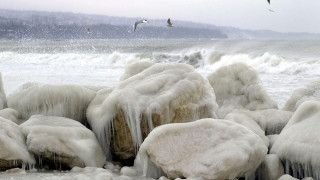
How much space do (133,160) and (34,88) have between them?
6.22 ft

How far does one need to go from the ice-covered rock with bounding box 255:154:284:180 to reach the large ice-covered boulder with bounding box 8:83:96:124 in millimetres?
2715

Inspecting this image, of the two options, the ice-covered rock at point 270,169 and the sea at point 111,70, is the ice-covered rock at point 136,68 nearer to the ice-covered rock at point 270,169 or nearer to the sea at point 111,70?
the sea at point 111,70

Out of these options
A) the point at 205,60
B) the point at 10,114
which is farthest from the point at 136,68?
the point at 205,60

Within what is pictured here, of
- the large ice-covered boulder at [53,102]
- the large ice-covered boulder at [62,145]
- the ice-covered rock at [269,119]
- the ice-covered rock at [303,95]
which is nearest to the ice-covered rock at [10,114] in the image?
the large ice-covered boulder at [53,102]

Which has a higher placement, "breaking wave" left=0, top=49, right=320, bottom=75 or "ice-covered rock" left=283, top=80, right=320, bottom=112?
"ice-covered rock" left=283, top=80, right=320, bottom=112

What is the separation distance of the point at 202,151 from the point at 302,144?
1.07m

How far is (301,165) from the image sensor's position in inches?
187

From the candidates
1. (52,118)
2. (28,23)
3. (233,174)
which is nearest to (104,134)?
(52,118)

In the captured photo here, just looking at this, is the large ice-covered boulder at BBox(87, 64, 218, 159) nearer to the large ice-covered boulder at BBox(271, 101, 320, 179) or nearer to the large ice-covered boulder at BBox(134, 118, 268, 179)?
the large ice-covered boulder at BBox(134, 118, 268, 179)

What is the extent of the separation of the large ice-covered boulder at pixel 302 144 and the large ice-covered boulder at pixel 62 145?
7.08 feet

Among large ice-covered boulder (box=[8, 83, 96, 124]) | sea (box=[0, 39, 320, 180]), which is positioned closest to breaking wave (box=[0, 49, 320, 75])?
sea (box=[0, 39, 320, 180])

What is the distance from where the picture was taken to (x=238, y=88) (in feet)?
25.4

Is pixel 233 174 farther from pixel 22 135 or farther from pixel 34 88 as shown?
pixel 34 88

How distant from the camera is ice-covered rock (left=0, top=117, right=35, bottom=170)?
5.07 m
